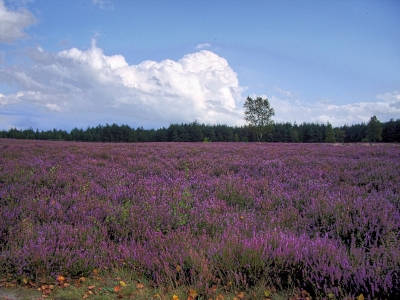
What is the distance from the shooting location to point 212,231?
166 inches

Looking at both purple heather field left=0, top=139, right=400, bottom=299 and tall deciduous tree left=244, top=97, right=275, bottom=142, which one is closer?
purple heather field left=0, top=139, right=400, bottom=299

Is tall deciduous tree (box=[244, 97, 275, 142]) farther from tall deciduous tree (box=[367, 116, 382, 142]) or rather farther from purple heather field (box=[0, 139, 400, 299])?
purple heather field (box=[0, 139, 400, 299])

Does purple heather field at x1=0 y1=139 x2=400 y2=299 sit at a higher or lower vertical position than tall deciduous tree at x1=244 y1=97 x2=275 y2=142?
lower

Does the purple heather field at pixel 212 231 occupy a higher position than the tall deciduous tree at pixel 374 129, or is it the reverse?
the tall deciduous tree at pixel 374 129

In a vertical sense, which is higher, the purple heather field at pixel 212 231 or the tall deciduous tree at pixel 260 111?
the tall deciduous tree at pixel 260 111

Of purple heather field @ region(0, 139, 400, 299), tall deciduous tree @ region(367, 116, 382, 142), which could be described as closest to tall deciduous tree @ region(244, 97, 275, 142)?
tall deciduous tree @ region(367, 116, 382, 142)

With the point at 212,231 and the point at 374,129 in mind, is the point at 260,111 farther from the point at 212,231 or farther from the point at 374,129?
the point at 212,231

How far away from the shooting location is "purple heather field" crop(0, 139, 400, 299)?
302 cm

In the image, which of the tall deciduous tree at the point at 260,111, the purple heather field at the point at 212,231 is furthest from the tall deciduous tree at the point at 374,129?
the purple heather field at the point at 212,231

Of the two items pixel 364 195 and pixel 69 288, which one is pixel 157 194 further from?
pixel 364 195

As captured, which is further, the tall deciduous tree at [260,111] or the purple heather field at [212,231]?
the tall deciduous tree at [260,111]

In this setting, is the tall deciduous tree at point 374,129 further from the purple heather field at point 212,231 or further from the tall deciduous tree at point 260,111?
the purple heather field at point 212,231

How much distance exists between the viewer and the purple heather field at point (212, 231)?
3.02m

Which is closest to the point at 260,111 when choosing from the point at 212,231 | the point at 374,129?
the point at 374,129
